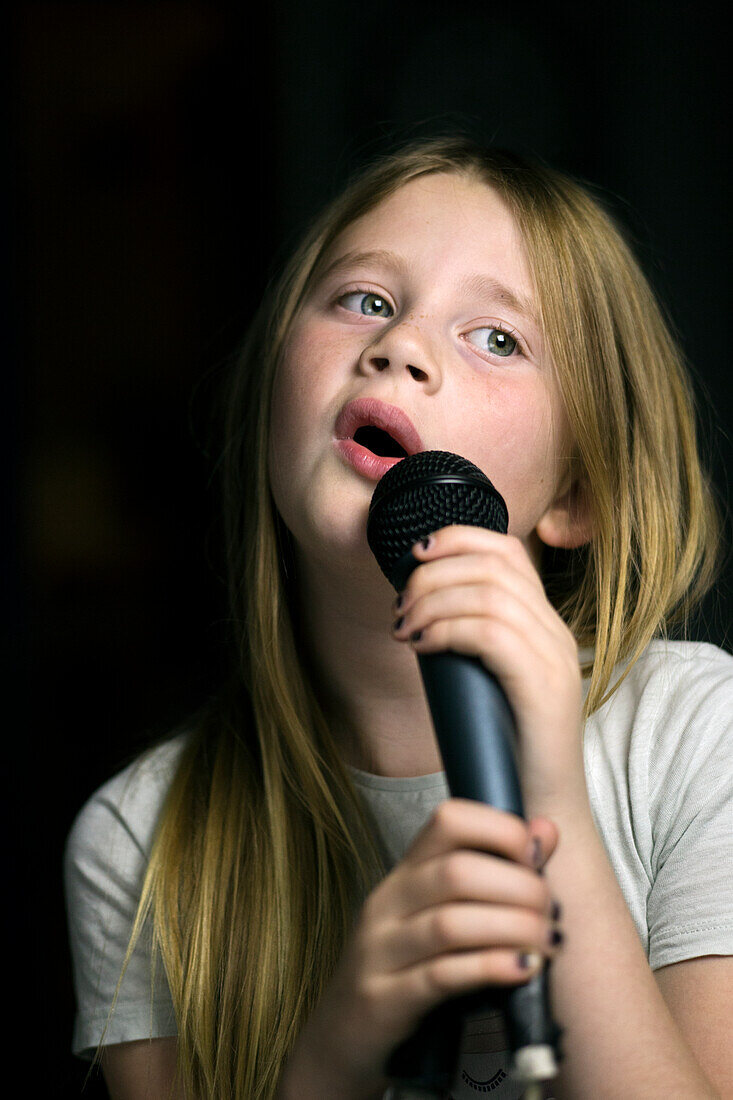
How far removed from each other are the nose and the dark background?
940 mm

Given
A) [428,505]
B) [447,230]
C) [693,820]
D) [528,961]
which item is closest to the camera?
[528,961]

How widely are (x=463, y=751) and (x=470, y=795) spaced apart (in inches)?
0.9

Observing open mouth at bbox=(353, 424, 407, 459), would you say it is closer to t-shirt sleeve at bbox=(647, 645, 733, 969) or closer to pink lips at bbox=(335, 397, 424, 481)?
pink lips at bbox=(335, 397, 424, 481)

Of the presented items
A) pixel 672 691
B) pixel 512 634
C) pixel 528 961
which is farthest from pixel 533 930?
pixel 672 691

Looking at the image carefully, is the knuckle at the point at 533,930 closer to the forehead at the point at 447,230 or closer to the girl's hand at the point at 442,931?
the girl's hand at the point at 442,931

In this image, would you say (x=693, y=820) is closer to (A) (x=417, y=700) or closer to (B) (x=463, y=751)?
(A) (x=417, y=700)

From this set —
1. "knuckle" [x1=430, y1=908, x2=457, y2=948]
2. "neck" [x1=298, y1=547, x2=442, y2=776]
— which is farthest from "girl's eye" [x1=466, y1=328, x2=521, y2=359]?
"knuckle" [x1=430, y1=908, x2=457, y2=948]

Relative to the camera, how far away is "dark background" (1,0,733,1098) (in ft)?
6.03

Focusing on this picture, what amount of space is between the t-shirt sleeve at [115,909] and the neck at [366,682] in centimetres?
20

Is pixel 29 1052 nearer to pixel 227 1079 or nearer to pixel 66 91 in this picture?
pixel 227 1079

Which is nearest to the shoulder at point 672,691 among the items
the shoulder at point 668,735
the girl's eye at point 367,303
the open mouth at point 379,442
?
the shoulder at point 668,735

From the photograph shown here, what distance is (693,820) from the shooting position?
86cm

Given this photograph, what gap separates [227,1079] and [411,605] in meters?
0.53

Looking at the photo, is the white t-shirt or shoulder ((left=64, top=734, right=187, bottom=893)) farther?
shoulder ((left=64, top=734, right=187, bottom=893))
